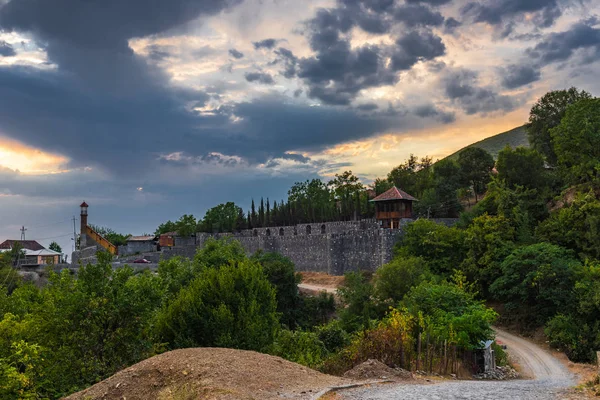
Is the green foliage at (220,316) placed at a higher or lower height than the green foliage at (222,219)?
lower

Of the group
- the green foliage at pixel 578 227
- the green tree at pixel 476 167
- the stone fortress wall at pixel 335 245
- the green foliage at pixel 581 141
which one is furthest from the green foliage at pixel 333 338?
the green tree at pixel 476 167

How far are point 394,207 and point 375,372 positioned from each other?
30.0 meters

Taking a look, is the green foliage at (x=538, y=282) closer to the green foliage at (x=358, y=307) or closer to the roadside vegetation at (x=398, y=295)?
the roadside vegetation at (x=398, y=295)

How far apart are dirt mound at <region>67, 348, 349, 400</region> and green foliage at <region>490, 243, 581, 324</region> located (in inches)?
773

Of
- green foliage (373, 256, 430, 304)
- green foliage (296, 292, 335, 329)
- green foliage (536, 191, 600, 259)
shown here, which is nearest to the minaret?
green foliage (296, 292, 335, 329)

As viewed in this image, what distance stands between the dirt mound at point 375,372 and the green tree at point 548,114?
3940cm

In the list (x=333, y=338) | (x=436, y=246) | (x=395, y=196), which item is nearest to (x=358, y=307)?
(x=436, y=246)

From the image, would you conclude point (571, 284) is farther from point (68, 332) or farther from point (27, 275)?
point (27, 275)

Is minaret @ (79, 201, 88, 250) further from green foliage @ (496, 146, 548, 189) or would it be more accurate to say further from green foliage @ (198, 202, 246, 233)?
green foliage @ (496, 146, 548, 189)

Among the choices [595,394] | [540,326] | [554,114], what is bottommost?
[540,326]

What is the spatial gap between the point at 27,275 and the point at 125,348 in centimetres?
3575

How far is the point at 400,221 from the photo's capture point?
39.3 m

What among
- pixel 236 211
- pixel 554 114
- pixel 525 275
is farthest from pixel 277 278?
pixel 236 211

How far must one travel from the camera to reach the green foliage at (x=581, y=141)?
35438mm
